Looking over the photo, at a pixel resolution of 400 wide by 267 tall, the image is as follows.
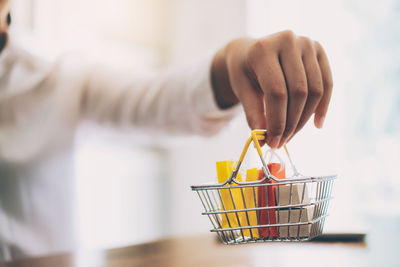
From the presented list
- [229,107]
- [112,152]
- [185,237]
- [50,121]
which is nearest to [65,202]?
[50,121]

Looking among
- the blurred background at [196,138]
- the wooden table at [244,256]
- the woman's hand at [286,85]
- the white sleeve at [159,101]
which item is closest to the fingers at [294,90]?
the woman's hand at [286,85]

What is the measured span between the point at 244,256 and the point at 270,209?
0.90 feet

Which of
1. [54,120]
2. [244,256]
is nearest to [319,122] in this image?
[244,256]

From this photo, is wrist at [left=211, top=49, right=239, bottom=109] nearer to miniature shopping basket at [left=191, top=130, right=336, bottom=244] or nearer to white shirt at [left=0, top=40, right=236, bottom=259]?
white shirt at [left=0, top=40, right=236, bottom=259]

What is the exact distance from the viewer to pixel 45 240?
1.02m

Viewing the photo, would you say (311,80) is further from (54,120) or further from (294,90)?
(54,120)

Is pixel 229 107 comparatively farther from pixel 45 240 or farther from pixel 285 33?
pixel 45 240

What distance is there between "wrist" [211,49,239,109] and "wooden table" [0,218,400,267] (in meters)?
0.28

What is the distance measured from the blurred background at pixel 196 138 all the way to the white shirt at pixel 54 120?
0.09 metres

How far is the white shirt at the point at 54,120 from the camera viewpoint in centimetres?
98

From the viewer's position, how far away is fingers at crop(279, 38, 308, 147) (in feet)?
1.41

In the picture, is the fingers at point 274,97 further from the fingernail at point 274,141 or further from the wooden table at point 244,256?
the wooden table at point 244,256

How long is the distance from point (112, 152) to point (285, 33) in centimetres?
196

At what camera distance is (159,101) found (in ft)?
3.39
